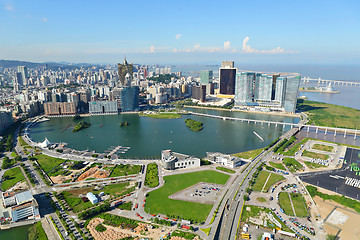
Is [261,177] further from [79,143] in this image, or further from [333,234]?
[79,143]

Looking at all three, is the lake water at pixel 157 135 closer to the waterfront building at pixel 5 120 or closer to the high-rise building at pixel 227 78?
the waterfront building at pixel 5 120

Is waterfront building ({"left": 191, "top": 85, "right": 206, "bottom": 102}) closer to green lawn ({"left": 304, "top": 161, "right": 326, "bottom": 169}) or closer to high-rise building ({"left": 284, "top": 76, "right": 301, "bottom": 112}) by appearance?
high-rise building ({"left": 284, "top": 76, "right": 301, "bottom": 112})

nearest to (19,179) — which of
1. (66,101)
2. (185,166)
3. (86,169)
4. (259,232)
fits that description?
(86,169)

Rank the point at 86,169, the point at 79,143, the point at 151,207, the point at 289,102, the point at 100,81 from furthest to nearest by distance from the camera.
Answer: the point at 100,81, the point at 289,102, the point at 79,143, the point at 86,169, the point at 151,207

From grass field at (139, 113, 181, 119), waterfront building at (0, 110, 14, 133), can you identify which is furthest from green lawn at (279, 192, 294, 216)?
waterfront building at (0, 110, 14, 133)

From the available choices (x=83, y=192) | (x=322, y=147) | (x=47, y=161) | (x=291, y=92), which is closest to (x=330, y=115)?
(x=291, y=92)
